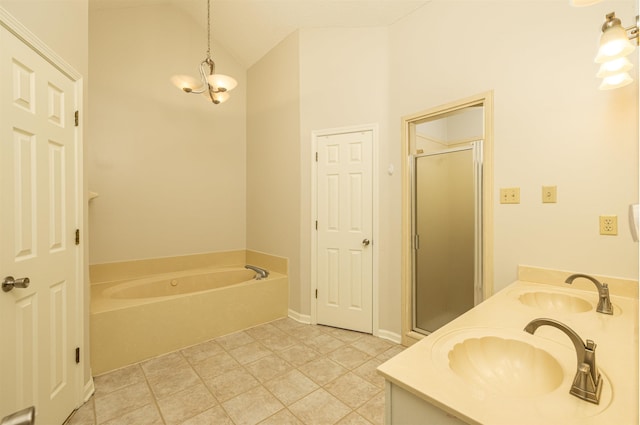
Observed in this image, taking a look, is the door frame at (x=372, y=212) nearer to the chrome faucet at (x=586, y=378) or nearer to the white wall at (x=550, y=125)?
the white wall at (x=550, y=125)

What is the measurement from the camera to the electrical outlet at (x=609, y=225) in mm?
1590

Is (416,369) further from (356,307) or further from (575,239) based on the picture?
(356,307)

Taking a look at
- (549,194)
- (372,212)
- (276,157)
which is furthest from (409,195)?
(276,157)

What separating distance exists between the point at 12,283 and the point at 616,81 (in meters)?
3.02

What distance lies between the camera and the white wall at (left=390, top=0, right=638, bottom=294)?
1587 millimetres

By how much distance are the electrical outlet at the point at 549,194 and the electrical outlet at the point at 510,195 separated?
0.47 ft

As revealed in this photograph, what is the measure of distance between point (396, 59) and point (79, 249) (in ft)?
9.68

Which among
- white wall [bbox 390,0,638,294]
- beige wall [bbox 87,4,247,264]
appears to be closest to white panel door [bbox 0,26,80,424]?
beige wall [bbox 87,4,247,264]

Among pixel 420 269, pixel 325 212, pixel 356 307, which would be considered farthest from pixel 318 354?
pixel 325 212

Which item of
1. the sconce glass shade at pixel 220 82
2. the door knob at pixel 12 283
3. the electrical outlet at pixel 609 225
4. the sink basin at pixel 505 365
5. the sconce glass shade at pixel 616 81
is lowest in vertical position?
the sink basin at pixel 505 365

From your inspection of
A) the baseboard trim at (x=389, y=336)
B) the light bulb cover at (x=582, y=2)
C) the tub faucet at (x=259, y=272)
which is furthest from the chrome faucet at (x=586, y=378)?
the tub faucet at (x=259, y=272)

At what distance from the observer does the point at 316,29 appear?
3.08 metres

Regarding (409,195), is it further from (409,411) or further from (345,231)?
(409,411)

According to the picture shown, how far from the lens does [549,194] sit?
1807 mm
